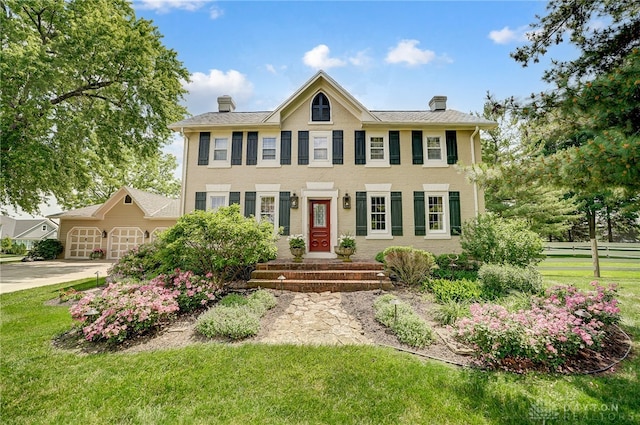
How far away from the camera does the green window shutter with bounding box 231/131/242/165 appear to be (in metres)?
11.3

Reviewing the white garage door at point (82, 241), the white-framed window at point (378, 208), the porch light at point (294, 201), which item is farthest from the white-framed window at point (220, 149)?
the white garage door at point (82, 241)

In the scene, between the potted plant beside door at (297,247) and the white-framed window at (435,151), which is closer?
the potted plant beside door at (297,247)

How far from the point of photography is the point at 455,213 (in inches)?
429

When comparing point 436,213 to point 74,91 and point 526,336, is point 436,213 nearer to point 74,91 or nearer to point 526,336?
point 526,336

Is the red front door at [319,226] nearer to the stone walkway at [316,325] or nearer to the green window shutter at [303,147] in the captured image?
the green window shutter at [303,147]


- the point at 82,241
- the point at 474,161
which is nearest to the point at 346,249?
the point at 474,161

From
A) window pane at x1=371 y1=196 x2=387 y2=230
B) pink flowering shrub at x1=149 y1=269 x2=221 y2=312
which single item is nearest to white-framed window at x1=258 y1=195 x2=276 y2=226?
window pane at x1=371 y1=196 x2=387 y2=230

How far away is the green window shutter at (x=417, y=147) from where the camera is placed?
11.2m

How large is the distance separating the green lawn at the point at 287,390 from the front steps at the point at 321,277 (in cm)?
353

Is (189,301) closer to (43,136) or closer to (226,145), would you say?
(226,145)

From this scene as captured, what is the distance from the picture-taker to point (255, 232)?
24.1 ft

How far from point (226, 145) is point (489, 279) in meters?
10.5

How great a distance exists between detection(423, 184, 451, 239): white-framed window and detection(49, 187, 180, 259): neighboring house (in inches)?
591

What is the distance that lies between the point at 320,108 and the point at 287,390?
10477 mm
